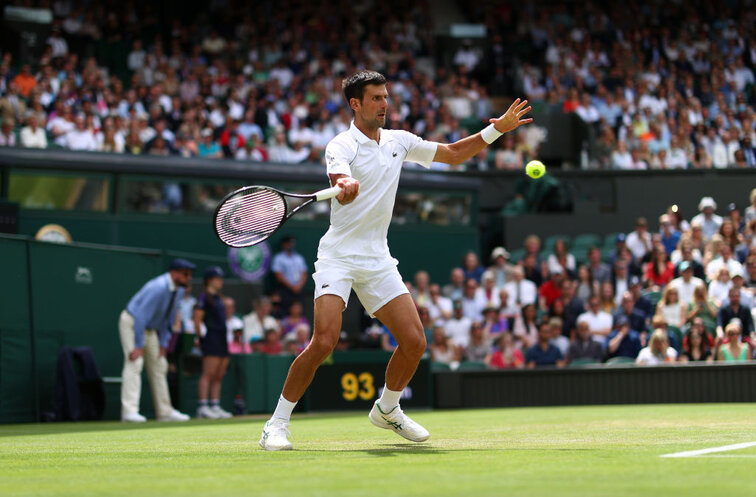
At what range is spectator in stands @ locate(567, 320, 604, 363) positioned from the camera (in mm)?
17922

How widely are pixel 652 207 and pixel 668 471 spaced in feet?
63.1

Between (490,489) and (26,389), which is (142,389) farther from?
(490,489)

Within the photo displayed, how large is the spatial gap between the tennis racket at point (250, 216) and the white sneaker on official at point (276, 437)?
3.69ft

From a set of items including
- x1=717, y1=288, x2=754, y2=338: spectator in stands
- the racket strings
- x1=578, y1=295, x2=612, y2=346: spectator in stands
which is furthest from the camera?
x1=578, y1=295, x2=612, y2=346: spectator in stands

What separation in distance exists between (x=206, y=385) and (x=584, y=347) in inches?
239

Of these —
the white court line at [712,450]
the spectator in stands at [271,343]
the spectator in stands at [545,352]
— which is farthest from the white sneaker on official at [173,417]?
the white court line at [712,450]

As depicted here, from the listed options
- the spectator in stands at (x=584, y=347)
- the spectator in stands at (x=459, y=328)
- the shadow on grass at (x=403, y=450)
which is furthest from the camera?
the spectator in stands at (x=459, y=328)

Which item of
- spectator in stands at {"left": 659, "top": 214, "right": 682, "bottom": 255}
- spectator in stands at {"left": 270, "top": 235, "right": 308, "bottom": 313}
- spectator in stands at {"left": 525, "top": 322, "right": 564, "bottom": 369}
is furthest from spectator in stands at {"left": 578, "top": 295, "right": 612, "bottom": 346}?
spectator in stands at {"left": 270, "top": 235, "right": 308, "bottom": 313}

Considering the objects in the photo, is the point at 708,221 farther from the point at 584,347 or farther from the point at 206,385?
the point at 206,385

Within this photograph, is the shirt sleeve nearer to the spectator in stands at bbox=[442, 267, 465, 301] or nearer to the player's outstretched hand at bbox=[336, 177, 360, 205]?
the player's outstretched hand at bbox=[336, 177, 360, 205]

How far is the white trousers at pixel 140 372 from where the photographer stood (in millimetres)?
13953

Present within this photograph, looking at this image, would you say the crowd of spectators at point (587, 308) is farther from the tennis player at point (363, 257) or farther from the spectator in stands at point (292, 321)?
the tennis player at point (363, 257)

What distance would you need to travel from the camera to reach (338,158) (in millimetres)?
7324

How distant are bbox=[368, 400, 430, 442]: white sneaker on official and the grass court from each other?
13 centimetres
